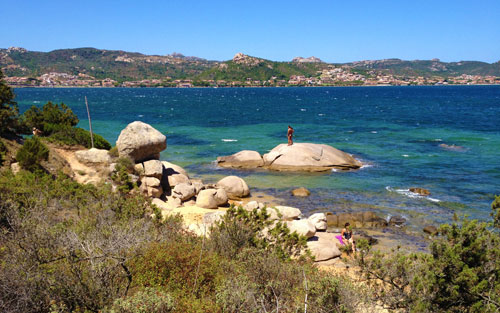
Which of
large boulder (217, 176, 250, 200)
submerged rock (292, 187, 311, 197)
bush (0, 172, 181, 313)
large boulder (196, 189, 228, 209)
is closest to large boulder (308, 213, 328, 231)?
submerged rock (292, 187, 311, 197)

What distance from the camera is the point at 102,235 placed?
8016mm

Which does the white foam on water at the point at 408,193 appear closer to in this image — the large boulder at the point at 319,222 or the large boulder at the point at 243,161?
the large boulder at the point at 319,222

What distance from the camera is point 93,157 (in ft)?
69.1

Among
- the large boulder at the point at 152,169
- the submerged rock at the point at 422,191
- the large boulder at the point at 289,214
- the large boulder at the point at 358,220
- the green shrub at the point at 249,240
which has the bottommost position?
the large boulder at the point at 358,220

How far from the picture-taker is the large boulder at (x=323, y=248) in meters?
13.6

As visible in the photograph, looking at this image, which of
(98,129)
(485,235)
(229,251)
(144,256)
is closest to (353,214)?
(229,251)

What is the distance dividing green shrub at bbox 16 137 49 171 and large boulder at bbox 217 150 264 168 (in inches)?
537

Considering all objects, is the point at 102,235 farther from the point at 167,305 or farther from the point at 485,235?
the point at 485,235

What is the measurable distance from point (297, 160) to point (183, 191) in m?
10.7

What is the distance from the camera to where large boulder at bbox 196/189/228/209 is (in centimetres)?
1880

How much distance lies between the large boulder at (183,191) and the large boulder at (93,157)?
14.9ft

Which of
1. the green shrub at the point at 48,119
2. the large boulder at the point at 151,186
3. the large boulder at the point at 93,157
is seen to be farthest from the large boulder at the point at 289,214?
the green shrub at the point at 48,119

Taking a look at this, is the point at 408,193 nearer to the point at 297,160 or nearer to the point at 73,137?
the point at 297,160

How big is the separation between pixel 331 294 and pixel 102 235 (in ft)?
16.8
